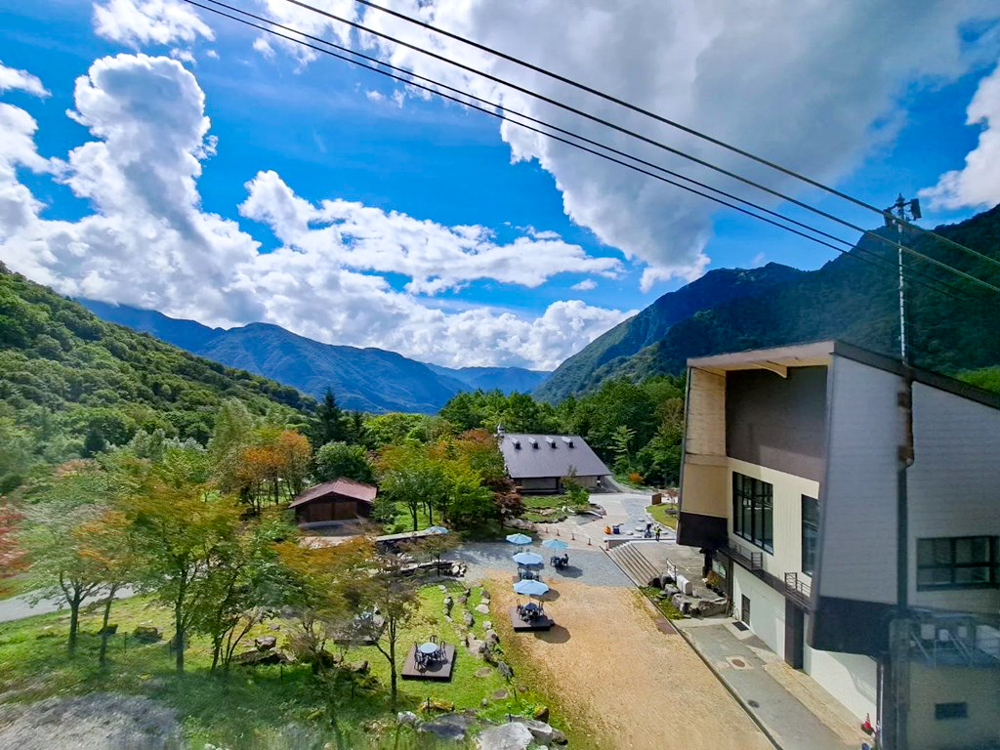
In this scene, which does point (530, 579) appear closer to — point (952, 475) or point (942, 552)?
point (942, 552)

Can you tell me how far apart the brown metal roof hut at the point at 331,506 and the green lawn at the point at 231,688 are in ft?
37.0

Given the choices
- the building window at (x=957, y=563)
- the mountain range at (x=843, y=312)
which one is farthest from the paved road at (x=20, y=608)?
the mountain range at (x=843, y=312)

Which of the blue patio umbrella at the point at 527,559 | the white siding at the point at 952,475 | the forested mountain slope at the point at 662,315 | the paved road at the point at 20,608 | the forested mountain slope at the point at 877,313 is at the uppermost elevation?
the forested mountain slope at the point at 662,315

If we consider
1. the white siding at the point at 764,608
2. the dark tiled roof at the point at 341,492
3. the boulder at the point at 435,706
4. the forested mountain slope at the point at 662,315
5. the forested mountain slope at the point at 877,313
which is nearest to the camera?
the boulder at the point at 435,706

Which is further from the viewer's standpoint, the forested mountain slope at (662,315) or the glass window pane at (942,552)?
the forested mountain slope at (662,315)

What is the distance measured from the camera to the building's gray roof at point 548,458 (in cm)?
3078

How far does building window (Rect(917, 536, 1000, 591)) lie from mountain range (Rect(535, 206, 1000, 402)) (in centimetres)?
314

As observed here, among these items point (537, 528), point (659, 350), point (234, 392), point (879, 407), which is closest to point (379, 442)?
point (537, 528)

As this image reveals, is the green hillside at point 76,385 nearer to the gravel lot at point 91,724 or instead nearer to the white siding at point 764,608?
the gravel lot at point 91,724

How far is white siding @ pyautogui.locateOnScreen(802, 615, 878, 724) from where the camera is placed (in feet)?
25.7

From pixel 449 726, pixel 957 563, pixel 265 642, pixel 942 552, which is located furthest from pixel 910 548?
pixel 265 642

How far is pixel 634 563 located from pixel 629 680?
7.25 meters

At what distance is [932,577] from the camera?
7.44 meters

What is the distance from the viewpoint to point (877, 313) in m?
36.3
